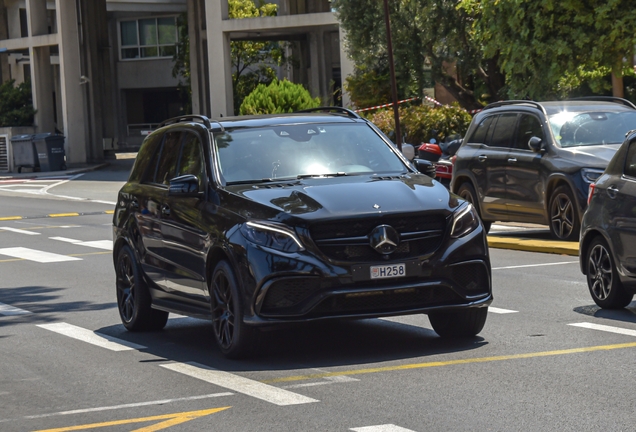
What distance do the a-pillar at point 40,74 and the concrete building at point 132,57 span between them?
4 cm

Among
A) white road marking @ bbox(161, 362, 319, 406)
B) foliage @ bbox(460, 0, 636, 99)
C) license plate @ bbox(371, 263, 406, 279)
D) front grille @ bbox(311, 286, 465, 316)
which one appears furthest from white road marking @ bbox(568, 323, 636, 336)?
foliage @ bbox(460, 0, 636, 99)

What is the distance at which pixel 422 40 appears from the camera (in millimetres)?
33688

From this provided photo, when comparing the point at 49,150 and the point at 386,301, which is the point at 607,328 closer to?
the point at 386,301

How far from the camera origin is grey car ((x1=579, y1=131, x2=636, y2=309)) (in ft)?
35.1

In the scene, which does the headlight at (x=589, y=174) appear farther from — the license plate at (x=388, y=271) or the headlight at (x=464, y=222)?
the license plate at (x=388, y=271)

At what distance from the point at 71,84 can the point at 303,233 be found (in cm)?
4396

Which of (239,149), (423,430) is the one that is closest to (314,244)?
(239,149)

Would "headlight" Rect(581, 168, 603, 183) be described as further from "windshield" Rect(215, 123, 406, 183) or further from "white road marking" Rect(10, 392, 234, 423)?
"white road marking" Rect(10, 392, 234, 423)

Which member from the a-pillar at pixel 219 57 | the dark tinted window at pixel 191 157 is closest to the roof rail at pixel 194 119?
the dark tinted window at pixel 191 157

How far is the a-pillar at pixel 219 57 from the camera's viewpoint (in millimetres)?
44656

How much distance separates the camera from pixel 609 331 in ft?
32.4

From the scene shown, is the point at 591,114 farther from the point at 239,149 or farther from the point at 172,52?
the point at 172,52

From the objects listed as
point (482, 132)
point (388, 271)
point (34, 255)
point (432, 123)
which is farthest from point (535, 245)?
point (432, 123)

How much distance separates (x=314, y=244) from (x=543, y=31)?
17.1 metres
